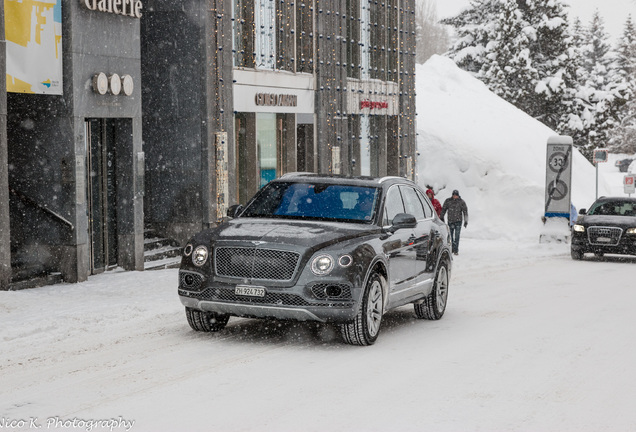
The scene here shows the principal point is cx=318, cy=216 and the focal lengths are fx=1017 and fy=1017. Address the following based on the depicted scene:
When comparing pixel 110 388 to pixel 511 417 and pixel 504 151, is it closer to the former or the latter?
pixel 511 417

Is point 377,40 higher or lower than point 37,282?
higher

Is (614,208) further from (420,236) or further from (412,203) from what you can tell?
(420,236)

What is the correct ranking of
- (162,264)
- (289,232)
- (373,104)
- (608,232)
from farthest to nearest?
(373,104) → (608,232) → (162,264) → (289,232)

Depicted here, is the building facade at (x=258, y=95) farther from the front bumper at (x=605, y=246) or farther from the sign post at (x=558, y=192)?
the front bumper at (x=605, y=246)

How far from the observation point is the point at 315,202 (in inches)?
451

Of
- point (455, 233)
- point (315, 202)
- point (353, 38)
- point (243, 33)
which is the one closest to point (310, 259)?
point (315, 202)

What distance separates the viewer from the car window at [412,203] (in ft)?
40.7

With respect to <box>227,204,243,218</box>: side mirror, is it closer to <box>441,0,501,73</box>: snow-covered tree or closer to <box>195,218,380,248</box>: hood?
<box>195,218,380,248</box>: hood

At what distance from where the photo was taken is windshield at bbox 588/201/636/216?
2460cm

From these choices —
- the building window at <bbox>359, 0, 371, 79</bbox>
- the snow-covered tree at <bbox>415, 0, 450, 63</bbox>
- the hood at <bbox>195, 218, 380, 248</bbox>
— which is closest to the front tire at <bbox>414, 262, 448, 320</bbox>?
the hood at <bbox>195, 218, 380, 248</bbox>

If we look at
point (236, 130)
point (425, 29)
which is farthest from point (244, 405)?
point (425, 29)

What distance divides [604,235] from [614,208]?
1539 mm

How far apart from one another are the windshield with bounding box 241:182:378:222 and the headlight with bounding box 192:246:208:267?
3.87 feet

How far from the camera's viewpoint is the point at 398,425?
23.5 feet
